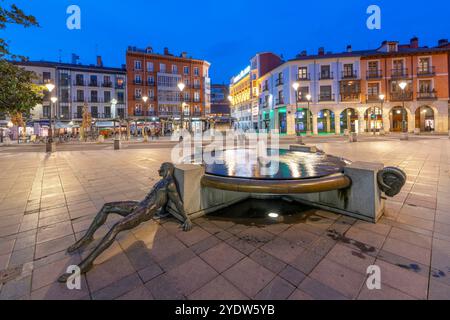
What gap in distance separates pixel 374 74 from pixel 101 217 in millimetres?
45315

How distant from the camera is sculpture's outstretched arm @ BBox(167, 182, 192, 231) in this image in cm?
→ 371

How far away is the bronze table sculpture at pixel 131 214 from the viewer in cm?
270

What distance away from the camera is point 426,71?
117ft

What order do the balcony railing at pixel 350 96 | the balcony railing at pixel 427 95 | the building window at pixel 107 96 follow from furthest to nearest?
1. the building window at pixel 107 96
2. the balcony railing at pixel 350 96
3. the balcony railing at pixel 427 95

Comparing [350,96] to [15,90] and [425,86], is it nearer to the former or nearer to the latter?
[425,86]

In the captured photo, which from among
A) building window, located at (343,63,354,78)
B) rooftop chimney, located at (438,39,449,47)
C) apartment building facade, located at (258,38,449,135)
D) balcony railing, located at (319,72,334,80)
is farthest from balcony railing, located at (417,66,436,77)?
balcony railing, located at (319,72,334,80)

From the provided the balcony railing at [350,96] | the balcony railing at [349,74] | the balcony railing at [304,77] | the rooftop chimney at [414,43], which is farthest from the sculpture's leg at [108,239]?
the rooftop chimney at [414,43]

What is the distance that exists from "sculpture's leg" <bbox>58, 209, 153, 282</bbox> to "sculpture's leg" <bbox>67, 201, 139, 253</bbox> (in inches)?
10.0

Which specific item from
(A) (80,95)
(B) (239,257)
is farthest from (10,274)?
(A) (80,95)

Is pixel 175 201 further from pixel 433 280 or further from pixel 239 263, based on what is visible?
pixel 433 280

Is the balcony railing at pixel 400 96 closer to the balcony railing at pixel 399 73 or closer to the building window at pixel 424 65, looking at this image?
the balcony railing at pixel 399 73

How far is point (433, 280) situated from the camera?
7.89ft

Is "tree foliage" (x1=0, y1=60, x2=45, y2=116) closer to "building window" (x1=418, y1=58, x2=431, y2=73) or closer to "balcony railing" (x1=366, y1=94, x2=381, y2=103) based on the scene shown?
"balcony railing" (x1=366, y1=94, x2=381, y2=103)

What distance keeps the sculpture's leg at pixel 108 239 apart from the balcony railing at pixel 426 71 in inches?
1883
